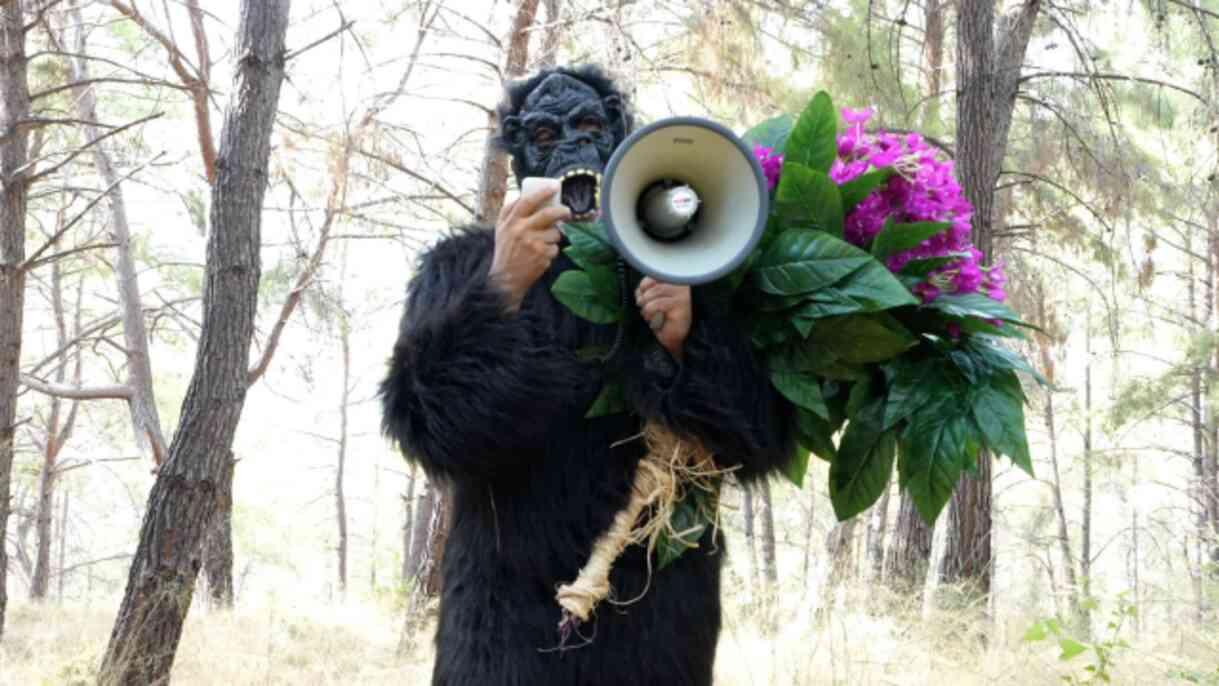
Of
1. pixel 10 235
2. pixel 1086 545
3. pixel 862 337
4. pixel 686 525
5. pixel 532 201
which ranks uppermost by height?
pixel 10 235

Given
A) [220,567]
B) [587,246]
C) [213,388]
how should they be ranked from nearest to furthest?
[587,246] < [213,388] < [220,567]

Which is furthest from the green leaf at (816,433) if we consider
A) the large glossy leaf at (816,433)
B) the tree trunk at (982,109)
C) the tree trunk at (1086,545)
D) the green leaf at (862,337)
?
the tree trunk at (982,109)

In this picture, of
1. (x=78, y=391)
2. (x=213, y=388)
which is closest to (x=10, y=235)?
(x=78, y=391)

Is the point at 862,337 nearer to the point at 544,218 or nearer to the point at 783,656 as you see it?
the point at 544,218

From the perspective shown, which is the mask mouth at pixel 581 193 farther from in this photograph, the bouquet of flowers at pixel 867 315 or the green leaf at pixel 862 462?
the green leaf at pixel 862 462

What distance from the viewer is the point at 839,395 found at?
222cm

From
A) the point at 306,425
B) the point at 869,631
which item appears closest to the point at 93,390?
the point at 869,631

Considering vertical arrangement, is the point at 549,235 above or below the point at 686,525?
above

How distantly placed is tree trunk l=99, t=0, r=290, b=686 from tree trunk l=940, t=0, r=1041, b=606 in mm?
3466

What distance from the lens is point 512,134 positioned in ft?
8.13

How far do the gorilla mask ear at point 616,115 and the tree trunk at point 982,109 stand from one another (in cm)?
340

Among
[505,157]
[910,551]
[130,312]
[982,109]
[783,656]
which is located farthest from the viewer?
[130,312]

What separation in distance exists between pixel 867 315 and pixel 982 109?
4179mm

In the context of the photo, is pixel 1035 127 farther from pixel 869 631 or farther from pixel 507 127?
pixel 507 127
